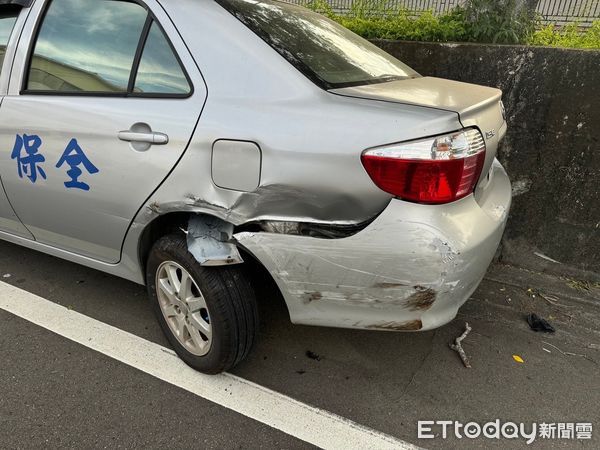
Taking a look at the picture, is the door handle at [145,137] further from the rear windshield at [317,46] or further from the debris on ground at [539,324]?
the debris on ground at [539,324]

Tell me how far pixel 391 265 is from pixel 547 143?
6.81 feet

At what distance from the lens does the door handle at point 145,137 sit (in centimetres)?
195

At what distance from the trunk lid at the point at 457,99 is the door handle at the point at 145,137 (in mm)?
724

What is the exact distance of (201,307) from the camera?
2148 mm

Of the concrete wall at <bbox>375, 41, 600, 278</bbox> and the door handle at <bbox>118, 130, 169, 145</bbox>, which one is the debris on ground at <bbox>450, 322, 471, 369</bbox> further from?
the door handle at <bbox>118, 130, 169, 145</bbox>

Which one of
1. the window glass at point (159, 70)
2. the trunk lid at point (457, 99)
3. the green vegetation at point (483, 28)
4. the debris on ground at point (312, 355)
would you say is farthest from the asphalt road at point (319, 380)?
the green vegetation at point (483, 28)

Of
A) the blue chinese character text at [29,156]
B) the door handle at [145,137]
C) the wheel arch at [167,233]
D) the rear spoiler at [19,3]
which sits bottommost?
the wheel arch at [167,233]

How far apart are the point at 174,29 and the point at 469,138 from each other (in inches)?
50.1

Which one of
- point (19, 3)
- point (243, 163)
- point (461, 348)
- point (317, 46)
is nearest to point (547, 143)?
point (461, 348)

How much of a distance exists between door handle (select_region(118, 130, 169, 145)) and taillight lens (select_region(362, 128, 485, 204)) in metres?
0.85

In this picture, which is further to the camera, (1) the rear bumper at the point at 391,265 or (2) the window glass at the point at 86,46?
(2) the window glass at the point at 86,46

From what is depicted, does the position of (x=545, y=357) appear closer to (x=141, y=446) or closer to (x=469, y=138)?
(x=469, y=138)

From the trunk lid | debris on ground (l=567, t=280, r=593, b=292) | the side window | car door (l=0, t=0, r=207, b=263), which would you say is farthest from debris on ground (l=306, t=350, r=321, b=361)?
the side window

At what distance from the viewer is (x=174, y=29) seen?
197cm
